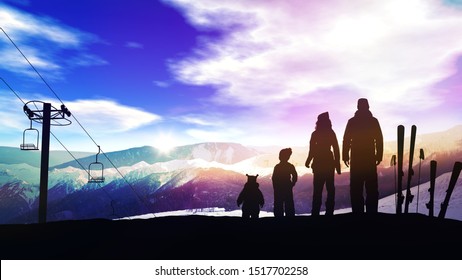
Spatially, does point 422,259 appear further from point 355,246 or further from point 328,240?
point 328,240

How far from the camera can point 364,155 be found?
13.6 meters

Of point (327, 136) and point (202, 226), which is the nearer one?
point (202, 226)

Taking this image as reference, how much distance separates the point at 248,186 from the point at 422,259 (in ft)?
27.9

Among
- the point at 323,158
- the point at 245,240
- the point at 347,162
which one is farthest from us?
the point at 323,158

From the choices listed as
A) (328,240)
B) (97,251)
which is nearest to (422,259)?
(328,240)

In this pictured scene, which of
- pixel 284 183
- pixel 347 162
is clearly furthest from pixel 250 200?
pixel 347 162

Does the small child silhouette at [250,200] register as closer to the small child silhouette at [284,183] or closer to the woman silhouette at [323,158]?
the small child silhouette at [284,183]

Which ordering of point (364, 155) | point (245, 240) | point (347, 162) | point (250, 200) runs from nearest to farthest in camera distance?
point (245, 240) → point (364, 155) → point (347, 162) → point (250, 200)

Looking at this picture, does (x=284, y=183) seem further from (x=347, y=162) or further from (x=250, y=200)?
(x=347, y=162)

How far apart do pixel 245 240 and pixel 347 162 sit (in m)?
5.18

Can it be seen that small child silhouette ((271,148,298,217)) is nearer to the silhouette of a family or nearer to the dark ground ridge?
the silhouette of a family

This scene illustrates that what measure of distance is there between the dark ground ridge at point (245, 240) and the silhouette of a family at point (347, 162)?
125 cm

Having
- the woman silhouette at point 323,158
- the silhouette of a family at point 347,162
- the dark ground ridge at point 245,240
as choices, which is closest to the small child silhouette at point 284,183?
the silhouette of a family at point 347,162

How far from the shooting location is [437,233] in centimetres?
1059
